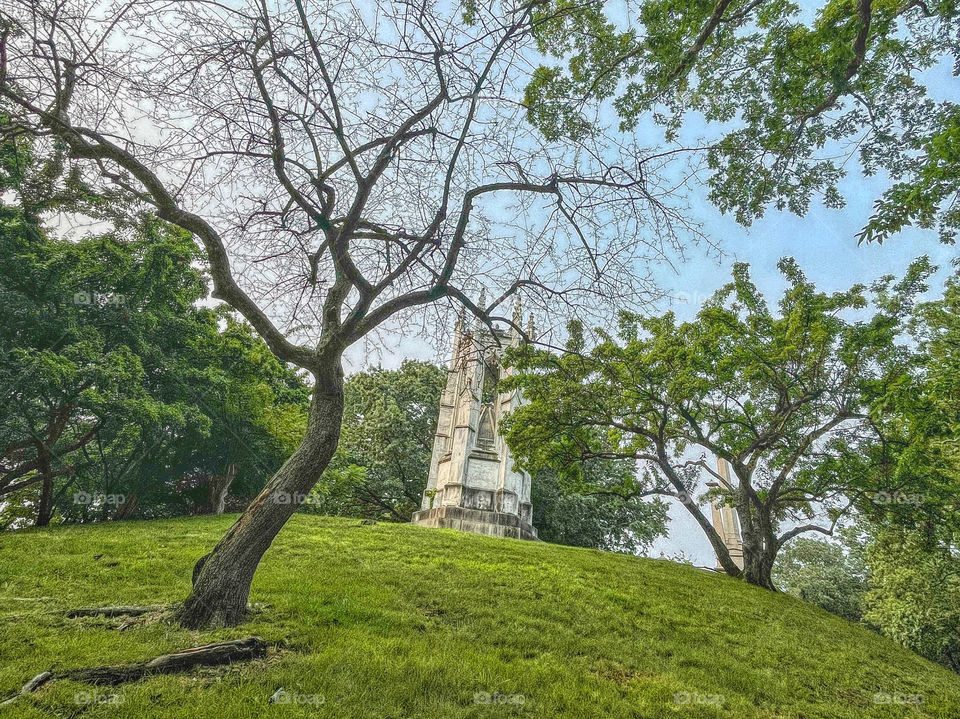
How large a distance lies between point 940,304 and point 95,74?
17422 mm

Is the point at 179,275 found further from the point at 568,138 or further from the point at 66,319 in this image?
the point at 568,138

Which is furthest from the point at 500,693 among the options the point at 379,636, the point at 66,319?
the point at 66,319

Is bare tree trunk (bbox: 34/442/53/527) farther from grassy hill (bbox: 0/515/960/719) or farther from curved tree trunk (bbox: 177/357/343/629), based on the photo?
curved tree trunk (bbox: 177/357/343/629)

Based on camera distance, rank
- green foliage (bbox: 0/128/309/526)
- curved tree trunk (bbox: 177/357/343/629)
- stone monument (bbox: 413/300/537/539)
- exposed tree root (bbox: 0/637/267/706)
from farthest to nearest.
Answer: stone monument (bbox: 413/300/537/539) < green foliage (bbox: 0/128/309/526) < curved tree trunk (bbox: 177/357/343/629) < exposed tree root (bbox: 0/637/267/706)

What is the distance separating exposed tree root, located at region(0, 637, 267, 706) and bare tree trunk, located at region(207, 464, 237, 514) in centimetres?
1359

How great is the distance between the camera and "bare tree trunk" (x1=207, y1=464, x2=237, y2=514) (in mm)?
16766

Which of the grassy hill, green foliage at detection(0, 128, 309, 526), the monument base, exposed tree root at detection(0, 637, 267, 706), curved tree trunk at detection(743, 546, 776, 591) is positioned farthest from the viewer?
the monument base

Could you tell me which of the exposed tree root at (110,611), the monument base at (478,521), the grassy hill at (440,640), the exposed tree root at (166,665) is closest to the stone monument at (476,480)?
the monument base at (478,521)

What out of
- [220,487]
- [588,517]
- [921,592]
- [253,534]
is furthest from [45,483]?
[921,592]

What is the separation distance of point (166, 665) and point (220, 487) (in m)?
14.3

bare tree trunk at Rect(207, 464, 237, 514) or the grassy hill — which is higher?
bare tree trunk at Rect(207, 464, 237, 514)

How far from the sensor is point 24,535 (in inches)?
420

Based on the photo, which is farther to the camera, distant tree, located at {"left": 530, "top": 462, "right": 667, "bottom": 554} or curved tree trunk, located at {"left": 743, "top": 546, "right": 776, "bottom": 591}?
distant tree, located at {"left": 530, "top": 462, "right": 667, "bottom": 554}

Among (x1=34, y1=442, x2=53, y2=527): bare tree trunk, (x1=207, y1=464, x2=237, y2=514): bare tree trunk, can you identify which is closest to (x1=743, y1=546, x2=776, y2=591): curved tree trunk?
(x1=207, y1=464, x2=237, y2=514): bare tree trunk
